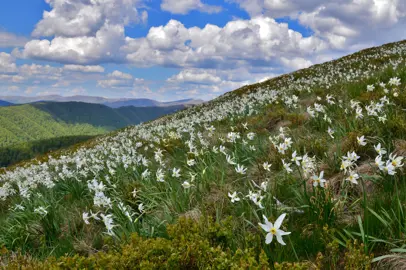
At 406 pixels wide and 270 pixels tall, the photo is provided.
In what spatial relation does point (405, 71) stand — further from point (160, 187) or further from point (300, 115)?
point (160, 187)

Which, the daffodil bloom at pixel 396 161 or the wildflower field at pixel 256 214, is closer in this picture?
the wildflower field at pixel 256 214

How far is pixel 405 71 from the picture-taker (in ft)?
34.7

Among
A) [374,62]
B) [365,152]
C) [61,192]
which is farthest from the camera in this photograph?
[374,62]

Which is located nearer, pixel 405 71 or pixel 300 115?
pixel 300 115

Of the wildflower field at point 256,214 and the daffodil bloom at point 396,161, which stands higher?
the daffodil bloom at point 396,161

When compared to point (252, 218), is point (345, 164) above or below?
above

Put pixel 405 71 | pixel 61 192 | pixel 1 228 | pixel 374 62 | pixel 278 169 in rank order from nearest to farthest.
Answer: pixel 278 169, pixel 1 228, pixel 61 192, pixel 405 71, pixel 374 62

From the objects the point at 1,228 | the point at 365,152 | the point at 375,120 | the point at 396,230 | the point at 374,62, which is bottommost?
the point at 1,228

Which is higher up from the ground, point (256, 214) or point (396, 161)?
point (396, 161)

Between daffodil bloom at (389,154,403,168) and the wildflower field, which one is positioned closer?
the wildflower field

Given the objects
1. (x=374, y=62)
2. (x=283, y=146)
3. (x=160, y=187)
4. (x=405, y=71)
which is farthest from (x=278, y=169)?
(x=374, y=62)

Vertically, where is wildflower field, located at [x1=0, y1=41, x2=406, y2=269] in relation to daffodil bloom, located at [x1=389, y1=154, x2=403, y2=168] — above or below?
below

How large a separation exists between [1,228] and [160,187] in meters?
4.08

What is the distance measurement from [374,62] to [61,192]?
806 inches
